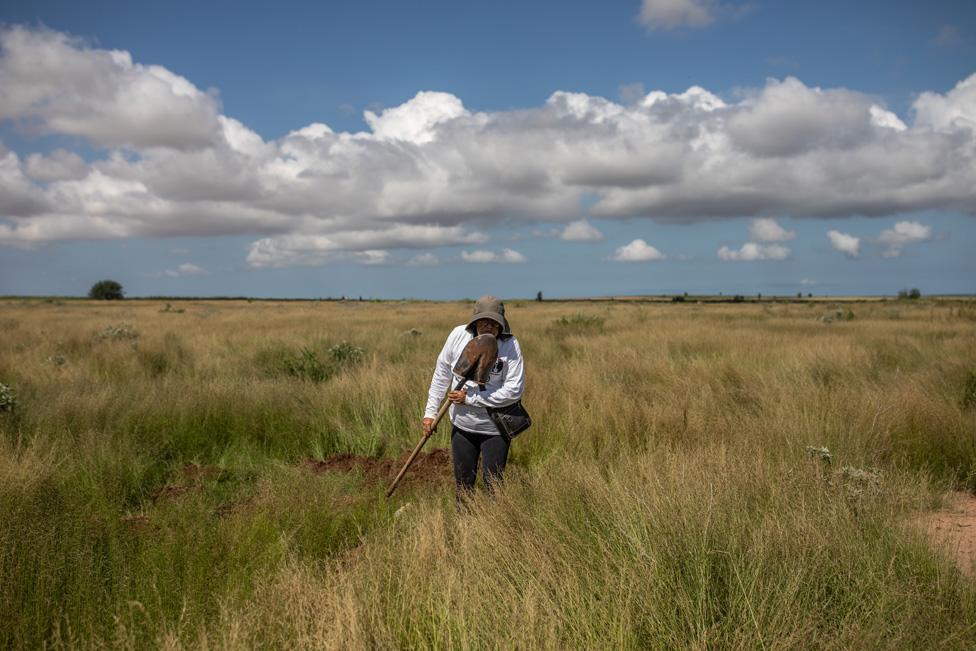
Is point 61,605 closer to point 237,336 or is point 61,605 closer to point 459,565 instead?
point 459,565

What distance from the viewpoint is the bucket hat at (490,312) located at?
4.26 m

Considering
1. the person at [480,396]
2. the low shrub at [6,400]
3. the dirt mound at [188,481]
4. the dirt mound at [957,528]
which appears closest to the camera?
the dirt mound at [957,528]

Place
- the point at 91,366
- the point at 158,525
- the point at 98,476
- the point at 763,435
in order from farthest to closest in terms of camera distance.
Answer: the point at 91,366 → the point at 763,435 → the point at 98,476 → the point at 158,525

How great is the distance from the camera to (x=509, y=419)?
4.41 meters


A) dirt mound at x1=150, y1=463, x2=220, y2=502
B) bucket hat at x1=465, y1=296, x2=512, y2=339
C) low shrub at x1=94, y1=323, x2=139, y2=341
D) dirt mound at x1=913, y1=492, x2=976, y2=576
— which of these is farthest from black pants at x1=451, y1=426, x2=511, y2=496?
low shrub at x1=94, y1=323, x2=139, y2=341

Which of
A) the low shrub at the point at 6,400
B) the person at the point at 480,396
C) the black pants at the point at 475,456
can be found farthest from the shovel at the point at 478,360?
the low shrub at the point at 6,400

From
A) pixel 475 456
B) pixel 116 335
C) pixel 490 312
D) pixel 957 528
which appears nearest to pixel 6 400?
pixel 475 456

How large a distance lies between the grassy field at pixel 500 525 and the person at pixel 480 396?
14.2 inches

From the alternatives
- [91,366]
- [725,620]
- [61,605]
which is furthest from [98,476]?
[91,366]

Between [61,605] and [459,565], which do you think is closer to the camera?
[61,605]

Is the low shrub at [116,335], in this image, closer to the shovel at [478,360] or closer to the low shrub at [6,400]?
the low shrub at [6,400]

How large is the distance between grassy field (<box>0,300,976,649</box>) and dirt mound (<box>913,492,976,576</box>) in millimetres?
165

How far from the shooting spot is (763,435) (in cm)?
592

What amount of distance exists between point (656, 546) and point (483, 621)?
38.6 inches
